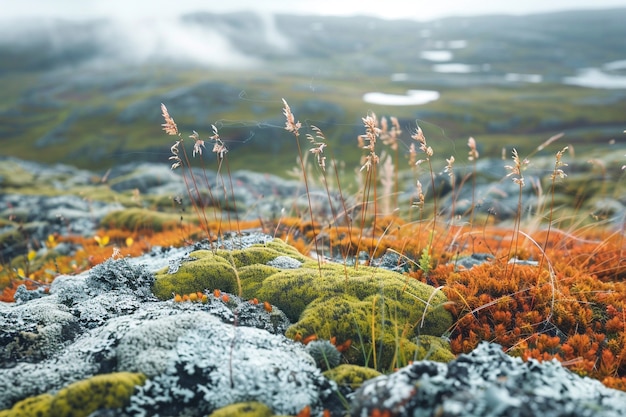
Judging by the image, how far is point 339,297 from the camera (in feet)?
17.2

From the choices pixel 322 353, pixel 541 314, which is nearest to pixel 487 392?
pixel 322 353

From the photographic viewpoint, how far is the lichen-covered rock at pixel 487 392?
2.84 metres

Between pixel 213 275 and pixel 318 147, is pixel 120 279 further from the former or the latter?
pixel 318 147

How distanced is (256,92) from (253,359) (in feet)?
364

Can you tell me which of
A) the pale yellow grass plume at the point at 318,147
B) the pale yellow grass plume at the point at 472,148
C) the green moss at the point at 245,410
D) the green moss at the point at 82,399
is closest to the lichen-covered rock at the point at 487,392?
the green moss at the point at 245,410

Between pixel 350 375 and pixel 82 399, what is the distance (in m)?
2.29

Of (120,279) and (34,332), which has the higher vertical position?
(34,332)

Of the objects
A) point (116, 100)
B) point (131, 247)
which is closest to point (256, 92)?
point (116, 100)

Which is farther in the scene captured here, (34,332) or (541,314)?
(541,314)

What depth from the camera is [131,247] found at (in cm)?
1029

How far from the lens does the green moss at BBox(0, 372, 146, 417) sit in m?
3.39

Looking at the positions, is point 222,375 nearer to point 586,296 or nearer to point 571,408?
point 571,408

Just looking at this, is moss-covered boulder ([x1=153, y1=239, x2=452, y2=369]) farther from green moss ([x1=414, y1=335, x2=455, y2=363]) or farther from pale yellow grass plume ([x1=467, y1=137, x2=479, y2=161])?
pale yellow grass plume ([x1=467, y1=137, x2=479, y2=161])

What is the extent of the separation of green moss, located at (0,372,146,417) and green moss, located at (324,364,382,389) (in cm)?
176
